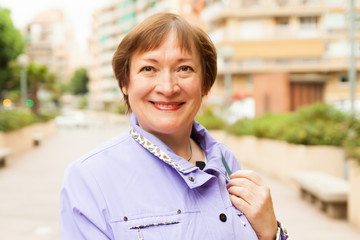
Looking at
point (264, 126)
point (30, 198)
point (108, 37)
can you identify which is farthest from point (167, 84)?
point (108, 37)

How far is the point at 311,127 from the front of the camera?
36.5 feet

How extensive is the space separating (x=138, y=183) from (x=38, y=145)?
77.2ft

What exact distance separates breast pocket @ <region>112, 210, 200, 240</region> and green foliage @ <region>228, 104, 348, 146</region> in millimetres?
7089

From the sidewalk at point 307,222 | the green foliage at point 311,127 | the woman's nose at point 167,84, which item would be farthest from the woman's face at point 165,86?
the green foliage at point 311,127

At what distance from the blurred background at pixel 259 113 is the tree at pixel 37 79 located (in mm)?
69

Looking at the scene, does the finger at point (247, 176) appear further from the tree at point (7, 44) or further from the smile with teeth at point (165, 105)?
the tree at point (7, 44)

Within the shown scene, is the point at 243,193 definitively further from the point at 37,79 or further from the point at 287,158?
the point at 37,79

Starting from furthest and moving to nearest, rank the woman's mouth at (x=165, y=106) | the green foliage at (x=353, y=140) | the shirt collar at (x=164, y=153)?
the green foliage at (x=353, y=140)
the woman's mouth at (x=165, y=106)
the shirt collar at (x=164, y=153)

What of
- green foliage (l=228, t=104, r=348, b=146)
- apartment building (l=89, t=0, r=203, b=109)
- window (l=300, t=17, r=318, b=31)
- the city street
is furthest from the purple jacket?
apartment building (l=89, t=0, r=203, b=109)

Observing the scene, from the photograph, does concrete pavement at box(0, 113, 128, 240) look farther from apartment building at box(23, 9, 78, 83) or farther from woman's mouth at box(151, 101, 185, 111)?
apartment building at box(23, 9, 78, 83)

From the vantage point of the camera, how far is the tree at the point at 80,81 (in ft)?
394

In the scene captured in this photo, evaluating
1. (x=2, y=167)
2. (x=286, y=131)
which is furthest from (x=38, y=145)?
(x=286, y=131)

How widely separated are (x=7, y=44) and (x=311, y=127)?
27.1 m

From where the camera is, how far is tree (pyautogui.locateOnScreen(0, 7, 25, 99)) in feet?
111
